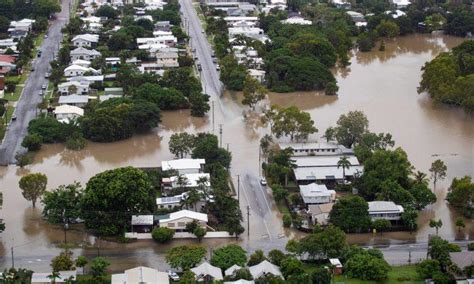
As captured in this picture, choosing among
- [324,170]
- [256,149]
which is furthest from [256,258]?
[256,149]

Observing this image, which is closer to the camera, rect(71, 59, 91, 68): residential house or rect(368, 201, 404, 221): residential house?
rect(368, 201, 404, 221): residential house

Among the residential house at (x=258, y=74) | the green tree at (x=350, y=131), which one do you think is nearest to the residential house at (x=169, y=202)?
the green tree at (x=350, y=131)

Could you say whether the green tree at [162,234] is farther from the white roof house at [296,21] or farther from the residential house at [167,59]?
the white roof house at [296,21]

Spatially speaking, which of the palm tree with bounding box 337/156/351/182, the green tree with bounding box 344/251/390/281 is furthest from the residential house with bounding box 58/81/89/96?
the green tree with bounding box 344/251/390/281

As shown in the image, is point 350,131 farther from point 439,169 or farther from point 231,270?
point 231,270

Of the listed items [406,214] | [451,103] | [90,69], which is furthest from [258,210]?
[90,69]

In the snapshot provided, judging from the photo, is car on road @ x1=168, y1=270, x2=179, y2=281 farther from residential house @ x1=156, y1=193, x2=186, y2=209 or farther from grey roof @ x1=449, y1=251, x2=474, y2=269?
grey roof @ x1=449, y1=251, x2=474, y2=269
